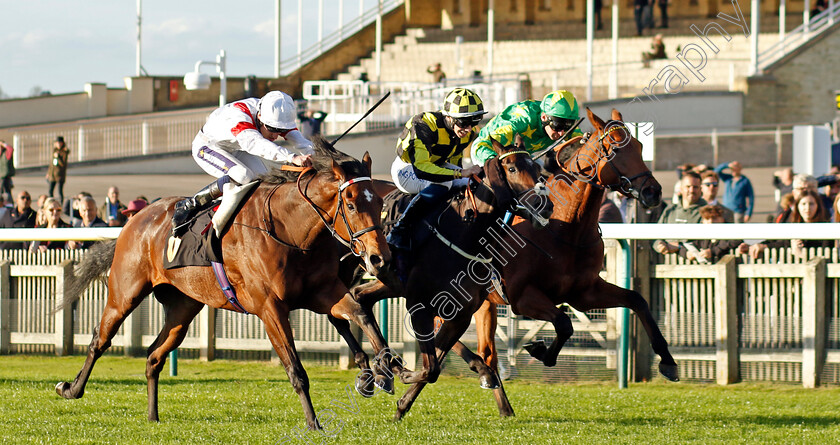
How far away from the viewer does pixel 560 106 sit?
279 inches

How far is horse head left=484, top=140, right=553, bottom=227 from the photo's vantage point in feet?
20.6

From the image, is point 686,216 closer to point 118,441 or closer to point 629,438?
point 629,438

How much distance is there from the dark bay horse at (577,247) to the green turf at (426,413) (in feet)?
1.46

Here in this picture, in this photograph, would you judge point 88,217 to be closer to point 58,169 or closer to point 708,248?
point 708,248

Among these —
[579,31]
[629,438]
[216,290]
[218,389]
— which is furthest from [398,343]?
[579,31]

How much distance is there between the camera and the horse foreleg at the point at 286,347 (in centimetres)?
599

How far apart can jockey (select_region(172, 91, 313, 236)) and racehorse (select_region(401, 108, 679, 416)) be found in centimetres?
150

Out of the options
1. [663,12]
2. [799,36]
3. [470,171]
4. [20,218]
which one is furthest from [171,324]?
[663,12]

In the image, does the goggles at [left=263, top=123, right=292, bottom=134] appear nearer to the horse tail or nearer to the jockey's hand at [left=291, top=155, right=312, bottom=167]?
the jockey's hand at [left=291, top=155, right=312, bottom=167]

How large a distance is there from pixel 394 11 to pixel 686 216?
28.8 meters

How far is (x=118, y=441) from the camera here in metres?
5.84

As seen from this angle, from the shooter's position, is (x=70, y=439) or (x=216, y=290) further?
(x=216, y=290)

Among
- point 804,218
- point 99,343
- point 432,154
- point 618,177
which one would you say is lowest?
point 99,343

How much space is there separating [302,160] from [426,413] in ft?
6.11
